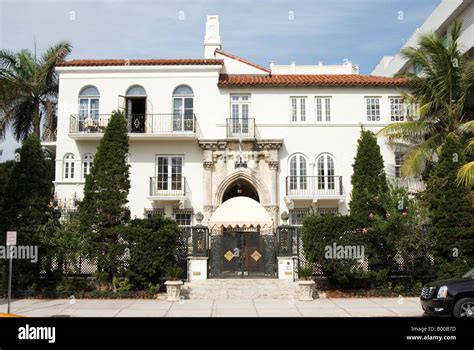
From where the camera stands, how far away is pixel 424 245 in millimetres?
17969

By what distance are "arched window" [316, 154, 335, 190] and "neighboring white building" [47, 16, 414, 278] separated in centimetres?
6

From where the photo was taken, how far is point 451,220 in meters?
17.9

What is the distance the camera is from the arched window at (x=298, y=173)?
26.9 metres

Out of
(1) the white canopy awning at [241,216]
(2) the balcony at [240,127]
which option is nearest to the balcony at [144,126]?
(2) the balcony at [240,127]

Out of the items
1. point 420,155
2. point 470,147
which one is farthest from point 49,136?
point 470,147

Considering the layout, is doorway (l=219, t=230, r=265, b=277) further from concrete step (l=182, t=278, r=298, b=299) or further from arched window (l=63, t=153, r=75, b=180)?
arched window (l=63, t=153, r=75, b=180)

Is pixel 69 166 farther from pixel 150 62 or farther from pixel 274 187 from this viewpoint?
pixel 274 187

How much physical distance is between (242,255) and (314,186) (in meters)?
8.71

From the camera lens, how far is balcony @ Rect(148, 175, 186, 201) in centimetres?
2655

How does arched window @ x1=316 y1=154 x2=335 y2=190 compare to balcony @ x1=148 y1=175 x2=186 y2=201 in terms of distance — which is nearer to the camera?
balcony @ x1=148 y1=175 x2=186 y2=201

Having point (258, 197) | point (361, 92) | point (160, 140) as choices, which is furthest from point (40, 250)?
point (361, 92)

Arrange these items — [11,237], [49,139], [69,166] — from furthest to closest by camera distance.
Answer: [49,139] → [69,166] → [11,237]

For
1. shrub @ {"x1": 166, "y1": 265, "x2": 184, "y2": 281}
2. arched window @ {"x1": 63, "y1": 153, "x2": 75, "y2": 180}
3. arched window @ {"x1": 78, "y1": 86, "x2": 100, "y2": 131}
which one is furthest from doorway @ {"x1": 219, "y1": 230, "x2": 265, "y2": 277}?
arched window @ {"x1": 78, "y1": 86, "x2": 100, "y2": 131}
